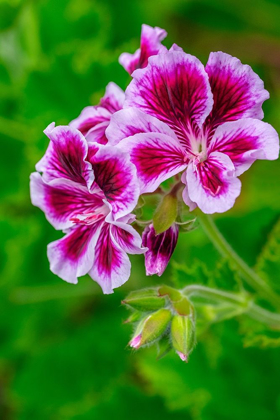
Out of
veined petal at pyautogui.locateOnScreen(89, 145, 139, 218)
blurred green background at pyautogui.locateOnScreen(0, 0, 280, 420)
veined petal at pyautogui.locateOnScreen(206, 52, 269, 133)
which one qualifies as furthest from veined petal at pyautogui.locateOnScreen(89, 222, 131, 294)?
blurred green background at pyautogui.locateOnScreen(0, 0, 280, 420)

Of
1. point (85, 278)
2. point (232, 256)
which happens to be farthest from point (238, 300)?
point (85, 278)

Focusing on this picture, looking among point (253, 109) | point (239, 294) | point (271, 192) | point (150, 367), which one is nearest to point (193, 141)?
point (253, 109)

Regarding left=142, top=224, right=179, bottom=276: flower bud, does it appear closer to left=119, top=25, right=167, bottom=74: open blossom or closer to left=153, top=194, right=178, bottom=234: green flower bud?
left=153, top=194, right=178, bottom=234: green flower bud

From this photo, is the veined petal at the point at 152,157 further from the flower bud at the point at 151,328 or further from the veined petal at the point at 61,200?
the flower bud at the point at 151,328

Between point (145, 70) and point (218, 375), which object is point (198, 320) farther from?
point (145, 70)

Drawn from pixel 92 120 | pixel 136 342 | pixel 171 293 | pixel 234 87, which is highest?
pixel 234 87

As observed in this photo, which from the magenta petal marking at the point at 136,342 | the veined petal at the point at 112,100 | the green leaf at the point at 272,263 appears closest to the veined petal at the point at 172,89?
the veined petal at the point at 112,100

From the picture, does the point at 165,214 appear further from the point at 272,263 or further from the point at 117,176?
the point at 272,263
